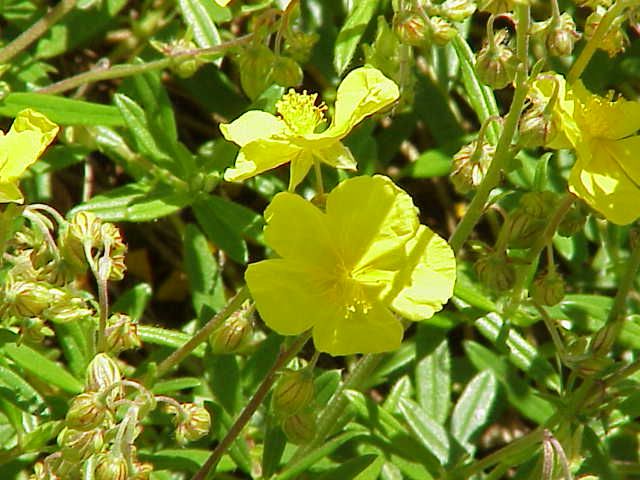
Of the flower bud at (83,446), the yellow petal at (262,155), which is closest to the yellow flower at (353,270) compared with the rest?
the yellow petal at (262,155)

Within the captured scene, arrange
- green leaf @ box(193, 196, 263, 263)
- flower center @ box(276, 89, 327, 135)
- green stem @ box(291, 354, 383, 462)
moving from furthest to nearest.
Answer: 1. green leaf @ box(193, 196, 263, 263)
2. green stem @ box(291, 354, 383, 462)
3. flower center @ box(276, 89, 327, 135)

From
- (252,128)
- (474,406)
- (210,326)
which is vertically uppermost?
(252,128)

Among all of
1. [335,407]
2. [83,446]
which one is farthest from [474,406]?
[83,446]

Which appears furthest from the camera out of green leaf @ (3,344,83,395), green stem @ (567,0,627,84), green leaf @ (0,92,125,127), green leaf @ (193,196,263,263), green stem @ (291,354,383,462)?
green leaf @ (193,196,263,263)

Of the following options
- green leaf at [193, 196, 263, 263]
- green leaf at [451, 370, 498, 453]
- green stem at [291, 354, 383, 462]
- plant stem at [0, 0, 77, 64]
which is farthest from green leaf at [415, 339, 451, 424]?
plant stem at [0, 0, 77, 64]

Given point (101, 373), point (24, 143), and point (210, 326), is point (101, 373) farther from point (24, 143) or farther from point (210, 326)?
point (24, 143)

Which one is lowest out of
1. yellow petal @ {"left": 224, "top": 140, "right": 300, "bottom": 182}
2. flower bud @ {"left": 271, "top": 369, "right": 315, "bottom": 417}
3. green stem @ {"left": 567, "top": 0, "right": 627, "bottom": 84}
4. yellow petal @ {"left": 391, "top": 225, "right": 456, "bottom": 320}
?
flower bud @ {"left": 271, "top": 369, "right": 315, "bottom": 417}

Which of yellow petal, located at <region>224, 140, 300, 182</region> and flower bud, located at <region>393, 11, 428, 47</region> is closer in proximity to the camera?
yellow petal, located at <region>224, 140, 300, 182</region>

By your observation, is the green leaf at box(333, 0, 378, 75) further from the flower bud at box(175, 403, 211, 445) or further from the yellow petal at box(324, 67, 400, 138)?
the flower bud at box(175, 403, 211, 445)
